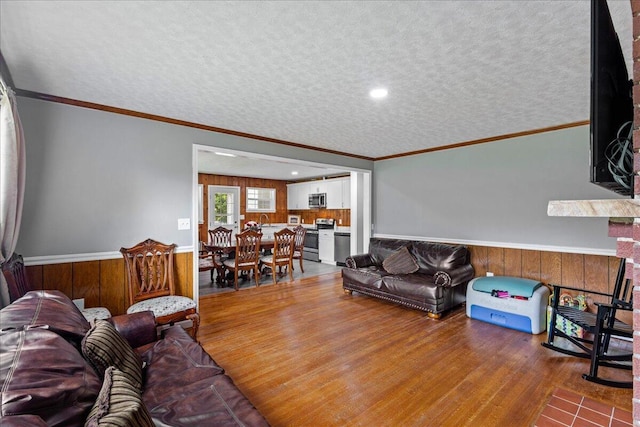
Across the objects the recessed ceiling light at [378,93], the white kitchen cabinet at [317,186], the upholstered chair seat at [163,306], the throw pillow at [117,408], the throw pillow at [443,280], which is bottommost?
the upholstered chair seat at [163,306]

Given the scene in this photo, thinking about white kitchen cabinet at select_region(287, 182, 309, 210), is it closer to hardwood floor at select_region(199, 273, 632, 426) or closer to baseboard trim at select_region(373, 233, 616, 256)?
baseboard trim at select_region(373, 233, 616, 256)

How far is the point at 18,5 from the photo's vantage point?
161 centimetres

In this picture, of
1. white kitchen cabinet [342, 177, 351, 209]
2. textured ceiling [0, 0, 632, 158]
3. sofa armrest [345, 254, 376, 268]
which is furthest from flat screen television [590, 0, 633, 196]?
white kitchen cabinet [342, 177, 351, 209]

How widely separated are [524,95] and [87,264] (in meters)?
4.52

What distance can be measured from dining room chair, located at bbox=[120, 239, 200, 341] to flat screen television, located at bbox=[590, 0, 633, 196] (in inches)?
117

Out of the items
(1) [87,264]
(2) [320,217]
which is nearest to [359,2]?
(1) [87,264]

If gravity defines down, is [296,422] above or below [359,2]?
below

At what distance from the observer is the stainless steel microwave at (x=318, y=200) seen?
8.17 m

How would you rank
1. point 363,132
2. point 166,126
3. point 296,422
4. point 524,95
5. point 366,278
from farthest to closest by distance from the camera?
1. point 366,278
2. point 363,132
3. point 166,126
4. point 524,95
5. point 296,422

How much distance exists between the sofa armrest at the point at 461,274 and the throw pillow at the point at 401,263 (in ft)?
1.94

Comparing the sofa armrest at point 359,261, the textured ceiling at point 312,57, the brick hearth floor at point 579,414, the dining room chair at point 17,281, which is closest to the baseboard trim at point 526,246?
the sofa armrest at point 359,261

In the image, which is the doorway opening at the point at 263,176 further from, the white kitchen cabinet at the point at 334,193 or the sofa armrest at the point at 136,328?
the sofa armrest at the point at 136,328

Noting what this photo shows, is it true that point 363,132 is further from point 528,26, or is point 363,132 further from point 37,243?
point 37,243

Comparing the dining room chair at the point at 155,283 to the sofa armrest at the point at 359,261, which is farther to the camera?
the sofa armrest at the point at 359,261
